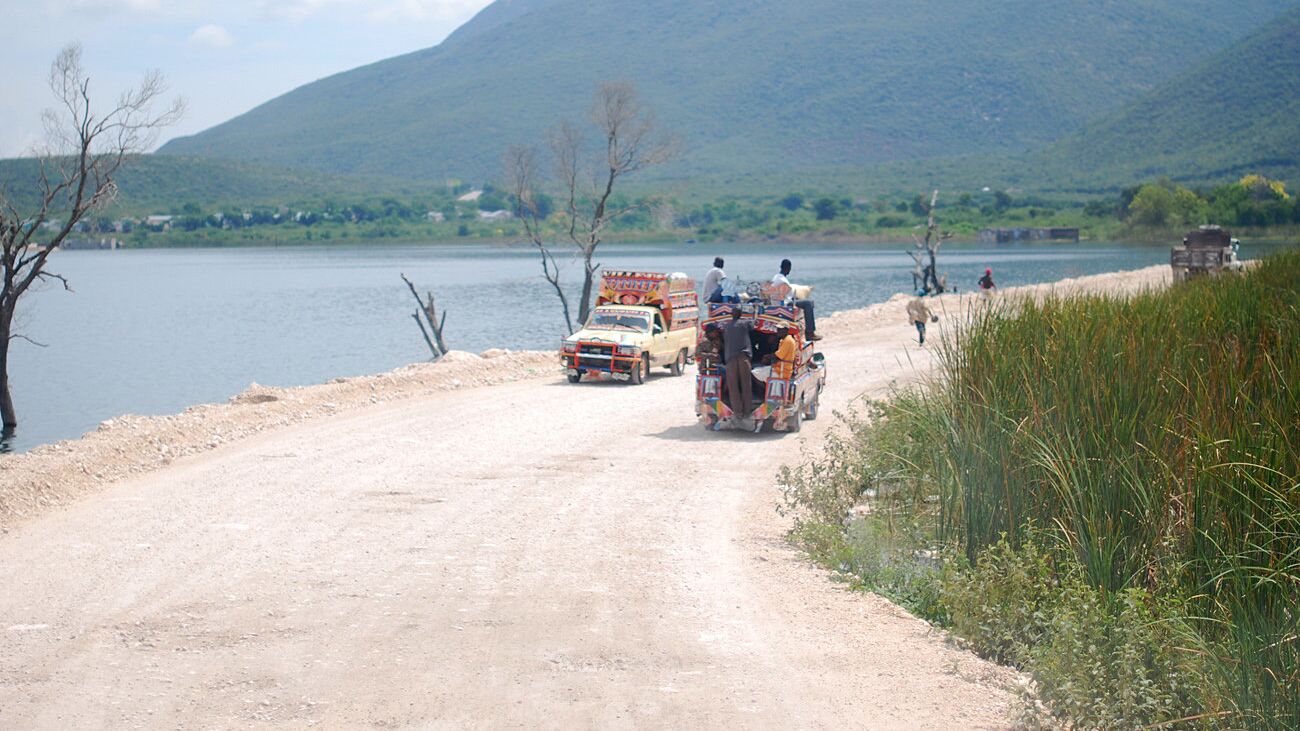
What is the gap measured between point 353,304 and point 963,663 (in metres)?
69.7

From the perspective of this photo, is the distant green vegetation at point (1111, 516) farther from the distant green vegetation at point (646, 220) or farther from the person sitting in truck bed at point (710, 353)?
the distant green vegetation at point (646, 220)

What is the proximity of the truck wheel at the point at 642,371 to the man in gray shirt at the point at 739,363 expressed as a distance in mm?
6739

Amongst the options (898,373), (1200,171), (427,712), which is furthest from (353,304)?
(1200,171)

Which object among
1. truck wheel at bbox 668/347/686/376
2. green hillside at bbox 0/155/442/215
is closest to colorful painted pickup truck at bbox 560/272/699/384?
truck wheel at bbox 668/347/686/376

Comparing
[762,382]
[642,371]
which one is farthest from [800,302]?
[642,371]

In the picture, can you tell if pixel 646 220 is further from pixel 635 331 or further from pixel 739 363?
pixel 739 363

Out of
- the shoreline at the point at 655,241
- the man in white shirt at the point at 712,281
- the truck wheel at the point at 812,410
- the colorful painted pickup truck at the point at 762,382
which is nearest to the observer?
the colorful painted pickup truck at the point at 762,382

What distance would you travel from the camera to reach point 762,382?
60.6ft

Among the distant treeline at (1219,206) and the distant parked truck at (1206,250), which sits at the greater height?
the distant treeline at (1219,206)

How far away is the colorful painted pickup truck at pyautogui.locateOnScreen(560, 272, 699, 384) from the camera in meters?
24.7

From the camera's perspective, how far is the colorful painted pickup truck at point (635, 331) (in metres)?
24.7

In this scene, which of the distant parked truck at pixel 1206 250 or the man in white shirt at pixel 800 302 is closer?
the man in white shirt at pixel 800 302

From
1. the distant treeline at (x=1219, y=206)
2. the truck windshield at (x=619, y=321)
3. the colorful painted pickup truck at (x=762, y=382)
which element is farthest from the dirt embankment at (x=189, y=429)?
the distant treeline at (x=1219, y=206)

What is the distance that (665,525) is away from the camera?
12.0 meters
